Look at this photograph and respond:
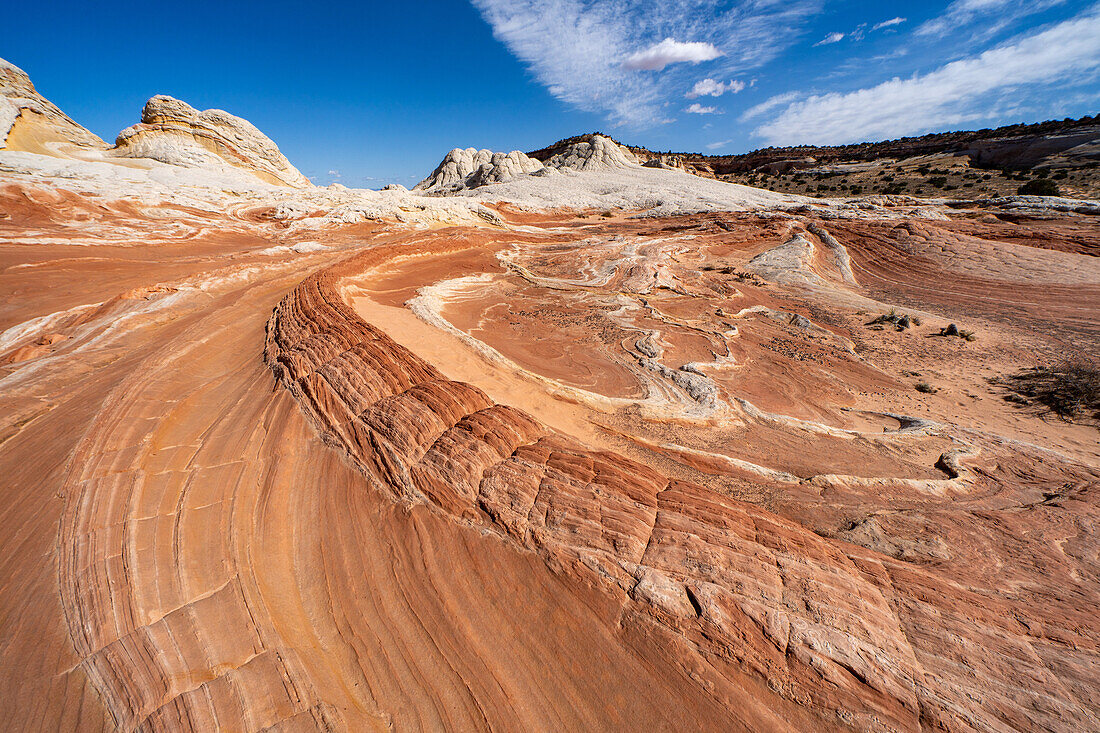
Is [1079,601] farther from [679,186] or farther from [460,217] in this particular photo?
[679,186]

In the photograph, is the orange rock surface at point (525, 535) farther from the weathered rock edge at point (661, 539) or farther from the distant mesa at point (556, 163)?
the distant mesa at point (556, 163)

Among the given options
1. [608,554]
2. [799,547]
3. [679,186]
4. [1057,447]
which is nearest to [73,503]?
[608,554]

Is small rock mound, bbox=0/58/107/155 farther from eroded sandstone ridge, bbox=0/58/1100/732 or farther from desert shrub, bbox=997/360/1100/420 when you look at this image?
desert shrub, bbox=997/360/1100/420

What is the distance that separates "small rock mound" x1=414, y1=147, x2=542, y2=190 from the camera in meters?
48.9

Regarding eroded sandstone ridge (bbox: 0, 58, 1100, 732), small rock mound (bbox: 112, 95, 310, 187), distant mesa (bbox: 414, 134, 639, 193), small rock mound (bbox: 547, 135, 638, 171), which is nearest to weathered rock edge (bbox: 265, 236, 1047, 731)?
eroded sandstone ridge (bbox: 0, 58, 1100, 732)

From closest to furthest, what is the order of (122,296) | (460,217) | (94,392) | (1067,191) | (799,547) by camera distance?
(799,547), (94,392), (122,296), (1067,191), (460,217)

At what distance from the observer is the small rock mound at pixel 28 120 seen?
25.5m

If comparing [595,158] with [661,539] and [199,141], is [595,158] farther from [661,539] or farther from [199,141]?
[661,539]

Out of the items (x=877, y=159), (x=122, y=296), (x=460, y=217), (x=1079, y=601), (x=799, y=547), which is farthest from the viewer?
(x=877, y=159)

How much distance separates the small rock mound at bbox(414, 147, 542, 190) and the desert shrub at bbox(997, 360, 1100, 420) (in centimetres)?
4792

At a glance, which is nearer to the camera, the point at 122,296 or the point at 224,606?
the point at 224,606

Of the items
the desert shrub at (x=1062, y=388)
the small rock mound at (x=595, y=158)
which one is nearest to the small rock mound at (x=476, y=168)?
the small rock mound at (x=595, y=158)

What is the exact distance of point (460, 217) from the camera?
99.5ft

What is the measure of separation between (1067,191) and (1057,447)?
3571cm
